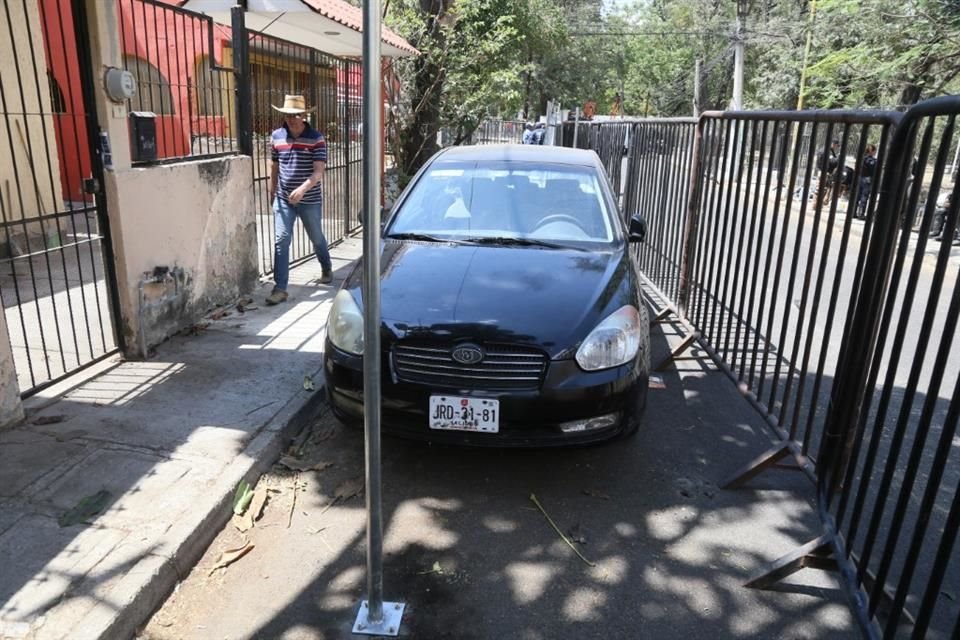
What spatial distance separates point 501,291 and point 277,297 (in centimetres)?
360

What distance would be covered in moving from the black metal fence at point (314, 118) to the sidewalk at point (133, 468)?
2968mm

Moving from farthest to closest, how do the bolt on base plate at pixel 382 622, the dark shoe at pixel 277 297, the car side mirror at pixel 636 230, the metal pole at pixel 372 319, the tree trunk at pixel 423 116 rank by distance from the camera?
the tree trunk at pixel 423 116 → the dark shoe at pixel 277 297 → the car side mirror at pixel 636 230 → the bolt on base plate at pixel 382 622 → the metal pole at pixel 372 319

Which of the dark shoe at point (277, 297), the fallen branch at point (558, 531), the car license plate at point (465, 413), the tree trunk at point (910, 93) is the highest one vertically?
the tree trunk at point (910, 93)

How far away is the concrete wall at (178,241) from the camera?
4.89 meters

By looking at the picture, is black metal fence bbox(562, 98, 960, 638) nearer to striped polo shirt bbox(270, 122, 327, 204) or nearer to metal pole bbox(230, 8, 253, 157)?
striped polo shirt bbox(270, 122, 327, 204)

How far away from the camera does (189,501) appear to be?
3324 mm

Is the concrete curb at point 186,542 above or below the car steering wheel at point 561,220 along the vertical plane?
below

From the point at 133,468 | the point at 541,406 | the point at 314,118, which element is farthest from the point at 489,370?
the point at 314,118

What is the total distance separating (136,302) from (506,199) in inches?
109

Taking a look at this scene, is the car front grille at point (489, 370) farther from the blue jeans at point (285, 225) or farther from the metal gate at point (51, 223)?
the blue jeans at point (285, 225)

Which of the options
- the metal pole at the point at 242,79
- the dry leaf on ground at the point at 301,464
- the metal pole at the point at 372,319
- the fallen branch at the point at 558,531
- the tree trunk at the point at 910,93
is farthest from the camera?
the tree trunk at the point at 910,93

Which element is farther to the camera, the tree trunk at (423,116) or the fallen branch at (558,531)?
the tree trunk at (423,116)

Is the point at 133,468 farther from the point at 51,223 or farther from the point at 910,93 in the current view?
the point at 910,93

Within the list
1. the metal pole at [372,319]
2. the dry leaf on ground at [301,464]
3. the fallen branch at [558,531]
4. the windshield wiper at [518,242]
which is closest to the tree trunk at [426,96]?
the windshield wiper at [518,242]
